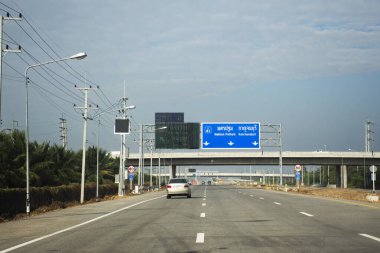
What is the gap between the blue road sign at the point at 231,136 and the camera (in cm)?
7006

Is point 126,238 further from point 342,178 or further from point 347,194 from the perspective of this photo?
point 342,178

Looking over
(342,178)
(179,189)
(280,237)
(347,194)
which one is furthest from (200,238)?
(342,178)

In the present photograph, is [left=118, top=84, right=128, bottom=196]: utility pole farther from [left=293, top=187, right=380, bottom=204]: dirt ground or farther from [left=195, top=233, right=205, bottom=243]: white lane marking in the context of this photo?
[left=195, top=233, right=205, bottom=243]: white lane marking

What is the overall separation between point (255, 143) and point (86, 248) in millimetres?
59010

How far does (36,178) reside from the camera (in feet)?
137

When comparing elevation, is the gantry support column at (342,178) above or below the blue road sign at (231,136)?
below

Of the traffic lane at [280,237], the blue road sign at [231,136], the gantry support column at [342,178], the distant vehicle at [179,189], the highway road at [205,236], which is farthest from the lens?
the gantry support column at [342,178]

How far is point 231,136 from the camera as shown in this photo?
69938 millimetres

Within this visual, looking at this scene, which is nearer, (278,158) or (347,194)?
(347,194)

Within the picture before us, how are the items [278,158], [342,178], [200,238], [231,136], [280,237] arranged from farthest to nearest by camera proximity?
[342,178], [278,158], [231,136], [280,237], [200,238]

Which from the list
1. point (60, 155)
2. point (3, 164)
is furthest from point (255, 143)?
point (3, 164)

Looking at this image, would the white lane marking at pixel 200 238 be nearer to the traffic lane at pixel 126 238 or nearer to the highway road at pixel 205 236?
the highway road at pixel 205 236

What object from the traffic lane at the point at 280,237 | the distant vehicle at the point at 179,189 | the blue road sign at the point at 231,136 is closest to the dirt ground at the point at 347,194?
the blue road sign at the point at 231,136

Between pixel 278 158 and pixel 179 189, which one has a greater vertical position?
pixel 278 158
